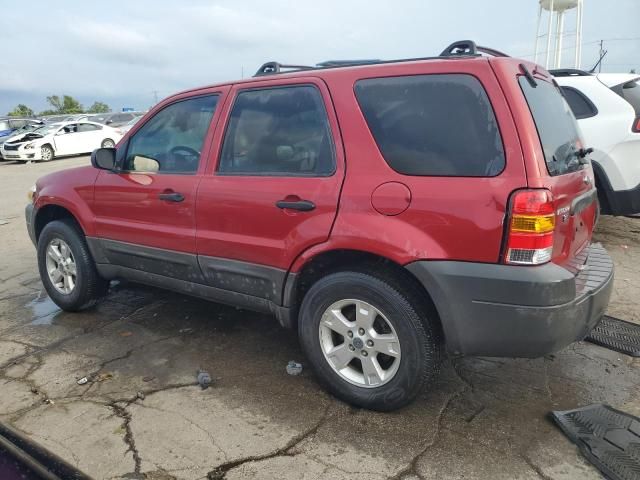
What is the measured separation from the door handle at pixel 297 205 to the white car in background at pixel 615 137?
153 inches

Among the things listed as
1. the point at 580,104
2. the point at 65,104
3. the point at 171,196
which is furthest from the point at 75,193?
the point at 65,104

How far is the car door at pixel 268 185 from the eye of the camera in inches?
112

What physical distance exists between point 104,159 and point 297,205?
73.8 inches

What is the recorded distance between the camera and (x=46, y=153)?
19578 mm

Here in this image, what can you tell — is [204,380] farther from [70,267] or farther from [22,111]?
[22,111]

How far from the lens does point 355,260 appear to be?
283cm

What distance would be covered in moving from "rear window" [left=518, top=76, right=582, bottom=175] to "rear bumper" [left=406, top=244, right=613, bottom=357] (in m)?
0.53

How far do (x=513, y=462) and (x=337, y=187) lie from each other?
62.4 inches

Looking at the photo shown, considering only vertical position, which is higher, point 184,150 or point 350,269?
point 184,150

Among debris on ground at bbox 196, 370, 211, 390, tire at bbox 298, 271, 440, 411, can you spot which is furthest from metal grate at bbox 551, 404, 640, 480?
debris on ground at bbox 196, 370, 211, 390

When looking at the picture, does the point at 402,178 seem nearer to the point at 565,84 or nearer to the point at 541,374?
the point at 541,374

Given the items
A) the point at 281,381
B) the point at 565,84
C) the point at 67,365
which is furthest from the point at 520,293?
the point at 565,84

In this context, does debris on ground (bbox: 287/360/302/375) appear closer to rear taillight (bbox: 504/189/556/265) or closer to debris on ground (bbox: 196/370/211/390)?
debris on ground (bbox: 196/370/211/390)

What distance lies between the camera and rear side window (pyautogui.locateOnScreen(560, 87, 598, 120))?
18.1 feet
